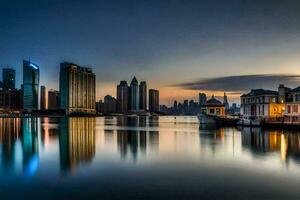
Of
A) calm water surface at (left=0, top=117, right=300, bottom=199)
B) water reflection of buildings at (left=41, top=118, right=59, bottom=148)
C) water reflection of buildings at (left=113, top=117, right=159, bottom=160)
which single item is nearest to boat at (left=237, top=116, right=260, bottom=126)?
water reflection of buildings at (left=113, top=117, right=159, bottom=160)

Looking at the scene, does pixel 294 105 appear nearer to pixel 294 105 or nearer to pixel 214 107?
pixel 294 105

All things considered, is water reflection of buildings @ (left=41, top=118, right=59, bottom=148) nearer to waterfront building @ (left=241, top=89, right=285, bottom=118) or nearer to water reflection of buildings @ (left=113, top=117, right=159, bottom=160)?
water reflection of buildings @ (left=113, top=117, right=159, bottom=160)

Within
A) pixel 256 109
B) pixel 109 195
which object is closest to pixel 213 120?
pixel 256 109

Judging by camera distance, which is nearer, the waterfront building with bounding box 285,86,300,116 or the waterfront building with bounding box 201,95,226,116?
the waterfront building with bounding box 285,86,300,116

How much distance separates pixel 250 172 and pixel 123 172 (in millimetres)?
7927

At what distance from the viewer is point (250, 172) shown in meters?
18.7

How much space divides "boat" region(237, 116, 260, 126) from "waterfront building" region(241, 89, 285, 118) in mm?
893

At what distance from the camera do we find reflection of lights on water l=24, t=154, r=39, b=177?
1886 centimetres

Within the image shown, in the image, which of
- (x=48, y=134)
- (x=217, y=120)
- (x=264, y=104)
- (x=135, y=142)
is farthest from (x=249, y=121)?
(x=48, y=134)

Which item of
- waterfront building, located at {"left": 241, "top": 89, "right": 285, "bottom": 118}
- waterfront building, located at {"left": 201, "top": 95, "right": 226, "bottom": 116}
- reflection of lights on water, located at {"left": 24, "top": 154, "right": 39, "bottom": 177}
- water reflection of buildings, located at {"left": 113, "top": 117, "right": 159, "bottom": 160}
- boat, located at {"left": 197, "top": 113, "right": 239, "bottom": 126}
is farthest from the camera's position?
waterfront building, located at {"left": 201, "top": 95, "right": 226, "bottom": 116}

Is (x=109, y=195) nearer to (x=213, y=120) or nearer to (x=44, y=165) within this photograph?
(x=44, y=165)

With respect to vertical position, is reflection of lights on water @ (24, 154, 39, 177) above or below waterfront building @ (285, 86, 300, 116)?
below

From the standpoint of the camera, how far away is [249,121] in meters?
64.3

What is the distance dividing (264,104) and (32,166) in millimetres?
50538
